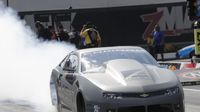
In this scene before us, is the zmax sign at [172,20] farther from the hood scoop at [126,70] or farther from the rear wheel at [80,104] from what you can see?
the rear wheel at [80,104]

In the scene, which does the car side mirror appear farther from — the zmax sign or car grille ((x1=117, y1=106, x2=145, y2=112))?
the zmax sign

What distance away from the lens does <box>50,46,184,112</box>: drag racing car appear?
870 centimetres

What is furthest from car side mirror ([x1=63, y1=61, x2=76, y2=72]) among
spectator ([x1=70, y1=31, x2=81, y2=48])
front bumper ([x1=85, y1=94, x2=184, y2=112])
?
spectator ([x1=70, y1=31, x2=81, y2=48])

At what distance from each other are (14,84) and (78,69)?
750 centimetres

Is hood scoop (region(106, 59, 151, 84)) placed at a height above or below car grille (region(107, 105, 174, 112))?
above

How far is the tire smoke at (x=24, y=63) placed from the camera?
1577 centimetres

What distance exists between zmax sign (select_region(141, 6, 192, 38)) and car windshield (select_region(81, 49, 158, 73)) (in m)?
23.6

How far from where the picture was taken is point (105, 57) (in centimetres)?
1013

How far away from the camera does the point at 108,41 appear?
3225cm

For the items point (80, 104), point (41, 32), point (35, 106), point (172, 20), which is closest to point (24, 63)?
point (35, 106)

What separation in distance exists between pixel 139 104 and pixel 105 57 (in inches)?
67.4

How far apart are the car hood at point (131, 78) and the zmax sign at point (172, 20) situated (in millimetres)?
24388

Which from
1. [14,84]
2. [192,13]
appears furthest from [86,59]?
[192,13]

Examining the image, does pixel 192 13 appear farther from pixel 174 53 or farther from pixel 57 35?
pixel 174 53
